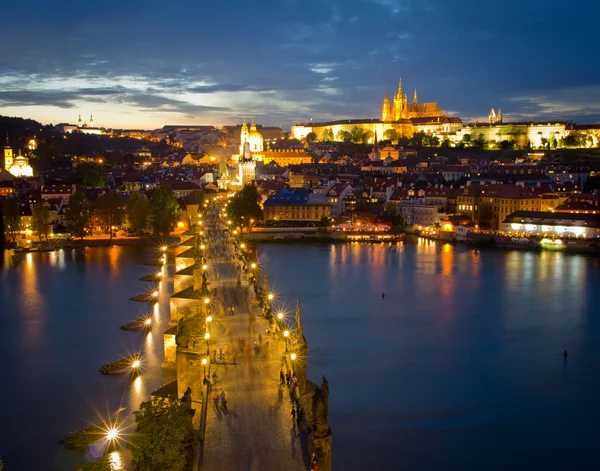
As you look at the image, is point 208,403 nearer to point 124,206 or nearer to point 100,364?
point 100,364

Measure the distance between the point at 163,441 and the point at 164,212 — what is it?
18.1m

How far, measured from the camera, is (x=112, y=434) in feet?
21.2

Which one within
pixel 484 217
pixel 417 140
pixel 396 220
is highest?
pixel 417 140

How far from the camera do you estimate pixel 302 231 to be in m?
22.8

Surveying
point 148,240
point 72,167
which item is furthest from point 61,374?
point 72,167

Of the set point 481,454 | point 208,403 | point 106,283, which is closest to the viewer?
point 208,403

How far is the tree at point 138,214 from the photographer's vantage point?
Answer: 69.5ft

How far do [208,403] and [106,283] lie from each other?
33.0 ft

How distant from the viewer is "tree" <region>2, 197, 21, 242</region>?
67.3 feet

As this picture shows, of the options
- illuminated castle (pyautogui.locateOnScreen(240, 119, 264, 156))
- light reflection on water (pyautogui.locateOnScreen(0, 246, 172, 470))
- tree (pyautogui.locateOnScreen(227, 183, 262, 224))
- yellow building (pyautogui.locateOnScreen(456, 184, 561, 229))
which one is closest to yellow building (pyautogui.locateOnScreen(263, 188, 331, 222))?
tree (pyautogui.locateOnScreen(227, 183, 262, 224))

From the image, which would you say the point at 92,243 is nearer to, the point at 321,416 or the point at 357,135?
the point at 321,416

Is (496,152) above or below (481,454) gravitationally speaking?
above

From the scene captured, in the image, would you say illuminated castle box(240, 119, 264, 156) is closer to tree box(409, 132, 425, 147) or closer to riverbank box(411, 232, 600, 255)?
tree box(409, 132, 425, 147)

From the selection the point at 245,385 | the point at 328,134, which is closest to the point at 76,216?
the point at 245,385
